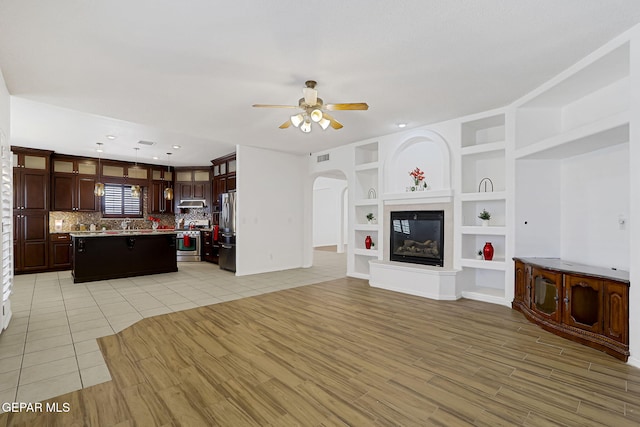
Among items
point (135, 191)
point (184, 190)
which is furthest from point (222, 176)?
point (135, 191)

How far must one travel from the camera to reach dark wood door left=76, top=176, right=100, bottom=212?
769 cm

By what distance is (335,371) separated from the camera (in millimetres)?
2525

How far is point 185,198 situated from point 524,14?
9.00m

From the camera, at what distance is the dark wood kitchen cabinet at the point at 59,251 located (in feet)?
23.6

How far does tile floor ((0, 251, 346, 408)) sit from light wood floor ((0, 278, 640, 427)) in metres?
0.24

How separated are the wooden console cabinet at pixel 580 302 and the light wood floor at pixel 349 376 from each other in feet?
0.48

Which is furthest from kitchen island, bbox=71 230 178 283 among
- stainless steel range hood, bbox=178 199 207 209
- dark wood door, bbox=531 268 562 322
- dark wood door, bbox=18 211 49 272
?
dark wood door, bbox=531 268 562 322

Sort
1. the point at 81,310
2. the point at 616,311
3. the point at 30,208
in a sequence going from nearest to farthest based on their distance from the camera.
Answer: the point at 616,311
the point at 81,310
the point at 30,208

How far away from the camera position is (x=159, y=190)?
352 inches

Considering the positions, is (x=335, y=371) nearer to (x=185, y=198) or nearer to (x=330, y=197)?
(x=185, y=198)

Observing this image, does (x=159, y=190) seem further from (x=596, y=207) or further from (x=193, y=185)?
(x=596, y=207)

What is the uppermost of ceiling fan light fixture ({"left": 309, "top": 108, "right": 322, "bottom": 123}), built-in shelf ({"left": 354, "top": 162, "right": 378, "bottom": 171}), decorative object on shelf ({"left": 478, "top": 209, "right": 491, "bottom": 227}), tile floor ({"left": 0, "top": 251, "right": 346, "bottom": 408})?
ceiling fan light fixture ({"left": 309, "top": 108, "right": 322, "bottom": 123})

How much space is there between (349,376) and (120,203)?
8.56 m

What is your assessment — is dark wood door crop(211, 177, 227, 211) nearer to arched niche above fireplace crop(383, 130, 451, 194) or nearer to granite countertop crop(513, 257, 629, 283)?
arched niche above fireplace crop(383, 130, 451, 194)
